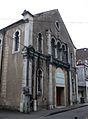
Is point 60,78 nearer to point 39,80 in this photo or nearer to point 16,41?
point 39,80

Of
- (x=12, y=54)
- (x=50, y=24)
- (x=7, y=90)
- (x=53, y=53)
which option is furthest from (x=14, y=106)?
(x=50, y=24)

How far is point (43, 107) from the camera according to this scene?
50.5ft

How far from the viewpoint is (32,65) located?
1487cm

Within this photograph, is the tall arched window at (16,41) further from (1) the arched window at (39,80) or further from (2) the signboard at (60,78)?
(2) the signboard at (60,78)

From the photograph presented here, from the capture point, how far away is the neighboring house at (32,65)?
1417 cm

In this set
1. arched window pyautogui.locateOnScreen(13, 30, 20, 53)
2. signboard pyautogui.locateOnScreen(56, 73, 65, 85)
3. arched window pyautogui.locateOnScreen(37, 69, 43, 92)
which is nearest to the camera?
arched window pyautogui.locateOnScreen(37, 69, 43, 92)

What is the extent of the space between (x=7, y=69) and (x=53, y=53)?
21.2 feet

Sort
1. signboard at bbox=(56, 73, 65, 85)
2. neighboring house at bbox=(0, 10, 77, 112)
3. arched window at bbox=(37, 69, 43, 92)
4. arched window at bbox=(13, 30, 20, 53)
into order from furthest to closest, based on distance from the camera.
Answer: signboard at bbox=(56, 73, 65, 85) < arched window at bbox=(13, 30, 20, 53) < arched window at bbox=(37, 69, 43, 92) < neighboring house at bbox=(0, 10, 77, 112)

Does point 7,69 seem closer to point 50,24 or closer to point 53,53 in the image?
point 53,53

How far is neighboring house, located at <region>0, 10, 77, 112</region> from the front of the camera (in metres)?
14.2

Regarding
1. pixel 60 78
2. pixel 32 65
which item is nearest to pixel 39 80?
pixel 32 65

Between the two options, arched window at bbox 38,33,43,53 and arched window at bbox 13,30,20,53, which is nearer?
arched window at bbox 13,30,20,53

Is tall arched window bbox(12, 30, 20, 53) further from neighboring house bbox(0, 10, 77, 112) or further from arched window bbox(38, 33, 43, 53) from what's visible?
arched window bbox(38, 33, 43, 53)

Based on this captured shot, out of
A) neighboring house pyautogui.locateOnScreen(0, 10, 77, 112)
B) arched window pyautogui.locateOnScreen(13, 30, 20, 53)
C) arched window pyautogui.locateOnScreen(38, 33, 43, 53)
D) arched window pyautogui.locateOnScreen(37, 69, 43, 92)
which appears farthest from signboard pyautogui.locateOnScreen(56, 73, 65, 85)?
arched window pyautogui.locateOnScreen(13, 30, 20, 53)
